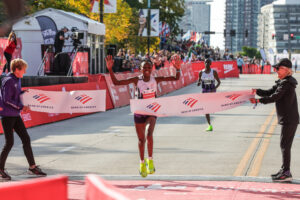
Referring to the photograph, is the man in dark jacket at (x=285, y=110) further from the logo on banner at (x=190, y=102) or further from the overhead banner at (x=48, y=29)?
the overhead banner at (x=48, y=29)

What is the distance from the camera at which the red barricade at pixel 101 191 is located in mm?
3290

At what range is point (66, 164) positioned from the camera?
10484mm

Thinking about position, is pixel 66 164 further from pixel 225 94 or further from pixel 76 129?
pixel 76 129

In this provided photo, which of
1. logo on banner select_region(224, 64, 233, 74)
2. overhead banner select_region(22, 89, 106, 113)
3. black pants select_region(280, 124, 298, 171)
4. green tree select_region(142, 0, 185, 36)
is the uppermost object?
green tree select_region(142, 0, 185, 36)

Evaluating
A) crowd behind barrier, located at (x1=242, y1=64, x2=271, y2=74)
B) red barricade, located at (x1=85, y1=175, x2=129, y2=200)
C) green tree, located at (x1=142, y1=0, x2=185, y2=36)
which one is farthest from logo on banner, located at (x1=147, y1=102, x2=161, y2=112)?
green tree, located at (x1=142, y1=0, x2=185, y2=36)

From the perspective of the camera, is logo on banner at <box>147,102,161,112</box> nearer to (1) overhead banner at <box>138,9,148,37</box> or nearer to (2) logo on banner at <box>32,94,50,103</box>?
(2) logo on banner at <box>32,94,50,103</box>

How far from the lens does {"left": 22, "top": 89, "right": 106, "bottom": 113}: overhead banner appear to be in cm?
1049

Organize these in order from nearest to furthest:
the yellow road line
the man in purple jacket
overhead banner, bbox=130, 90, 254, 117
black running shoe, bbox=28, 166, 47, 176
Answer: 1. the man in purple jacket
2. black running shoe, bbox=28, 166, 47, 176
3. the yellow road line
4. overhead banner, bbox=130, 90, 254, 117

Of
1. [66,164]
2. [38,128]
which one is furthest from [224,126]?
[66,164]

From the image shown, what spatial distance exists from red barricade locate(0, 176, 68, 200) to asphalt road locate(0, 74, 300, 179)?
18.2ft

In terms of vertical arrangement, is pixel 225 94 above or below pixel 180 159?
above

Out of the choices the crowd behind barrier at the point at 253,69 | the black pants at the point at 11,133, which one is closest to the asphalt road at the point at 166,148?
the black pants at the point at 11,133

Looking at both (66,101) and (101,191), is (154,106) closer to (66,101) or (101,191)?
(66,101)

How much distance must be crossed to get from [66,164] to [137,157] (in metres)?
1.45
